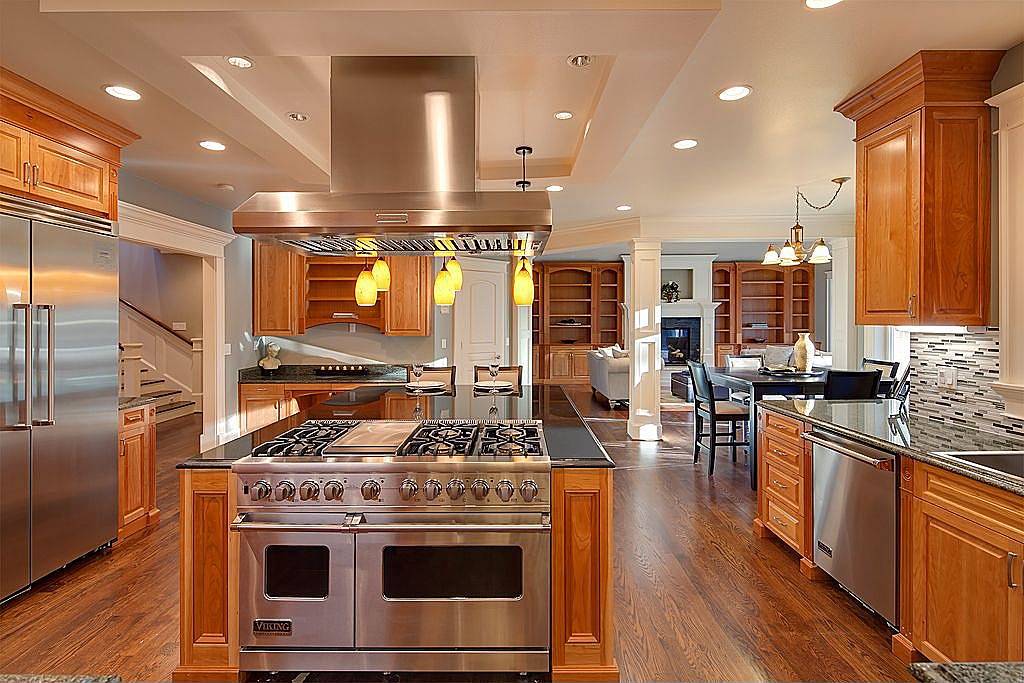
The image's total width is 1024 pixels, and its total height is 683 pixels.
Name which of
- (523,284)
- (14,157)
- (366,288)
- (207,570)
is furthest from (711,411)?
(14,157)

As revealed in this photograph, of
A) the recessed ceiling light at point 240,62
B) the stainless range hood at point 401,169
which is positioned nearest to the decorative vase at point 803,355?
the stainless range hood at point 401,169

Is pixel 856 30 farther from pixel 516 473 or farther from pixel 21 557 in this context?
pixel 21 557

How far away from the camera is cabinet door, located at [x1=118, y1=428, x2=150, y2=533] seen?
3996 millimetres

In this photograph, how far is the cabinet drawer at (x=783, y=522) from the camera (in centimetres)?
351

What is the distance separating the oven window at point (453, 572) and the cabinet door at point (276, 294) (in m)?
5.00

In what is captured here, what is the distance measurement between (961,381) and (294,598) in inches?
121

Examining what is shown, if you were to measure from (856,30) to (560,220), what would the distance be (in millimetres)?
5064

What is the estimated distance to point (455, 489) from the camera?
2316mm

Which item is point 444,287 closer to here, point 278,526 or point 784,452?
point 278,526

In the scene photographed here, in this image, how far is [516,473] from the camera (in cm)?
234

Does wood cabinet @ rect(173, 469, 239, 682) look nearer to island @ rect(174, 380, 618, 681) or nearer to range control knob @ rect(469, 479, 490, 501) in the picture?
island @ rect(174, 380, 618, 681)

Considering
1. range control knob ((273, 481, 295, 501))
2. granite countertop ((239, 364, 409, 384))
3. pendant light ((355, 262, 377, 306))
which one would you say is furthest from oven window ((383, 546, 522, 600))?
granite countertop ((239, 364, 409, 384))

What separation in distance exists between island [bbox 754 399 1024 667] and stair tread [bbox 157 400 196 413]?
26.3 ft

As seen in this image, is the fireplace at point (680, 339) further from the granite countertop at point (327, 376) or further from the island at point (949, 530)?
the island at point (949, 530)
